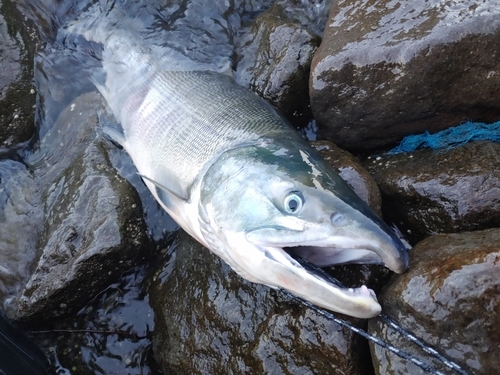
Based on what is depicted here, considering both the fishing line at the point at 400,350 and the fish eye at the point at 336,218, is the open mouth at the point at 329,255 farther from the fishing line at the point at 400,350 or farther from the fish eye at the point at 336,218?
the fish eye at the point at 336,218

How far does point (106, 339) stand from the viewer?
12.1ft

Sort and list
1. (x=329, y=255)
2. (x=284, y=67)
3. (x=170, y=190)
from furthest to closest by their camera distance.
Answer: (x=284, y=67) < (x=170, y=190) < (x=329, y=255)

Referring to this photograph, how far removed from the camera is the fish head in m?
2.28

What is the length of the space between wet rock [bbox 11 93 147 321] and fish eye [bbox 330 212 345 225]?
183cm

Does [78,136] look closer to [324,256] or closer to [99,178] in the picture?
[99,178]

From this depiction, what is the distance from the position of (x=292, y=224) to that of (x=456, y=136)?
1805 mm

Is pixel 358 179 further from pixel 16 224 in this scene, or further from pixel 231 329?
pixel 16 224

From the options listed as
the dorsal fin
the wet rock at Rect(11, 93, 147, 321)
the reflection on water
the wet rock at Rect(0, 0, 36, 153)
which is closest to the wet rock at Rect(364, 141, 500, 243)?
the dorsal fin

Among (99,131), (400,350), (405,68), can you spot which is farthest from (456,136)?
(99,131)

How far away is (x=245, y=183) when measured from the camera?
105 inches

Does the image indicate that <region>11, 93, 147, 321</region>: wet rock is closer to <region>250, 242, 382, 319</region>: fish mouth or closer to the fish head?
the fish head

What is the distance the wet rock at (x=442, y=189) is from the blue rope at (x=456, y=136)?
62 mm

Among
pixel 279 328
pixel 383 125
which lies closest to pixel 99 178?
pixel 279 328

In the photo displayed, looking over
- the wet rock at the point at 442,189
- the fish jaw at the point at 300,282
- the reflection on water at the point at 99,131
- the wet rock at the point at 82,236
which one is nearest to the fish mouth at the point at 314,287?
the fish jaw at the point at 300,282
